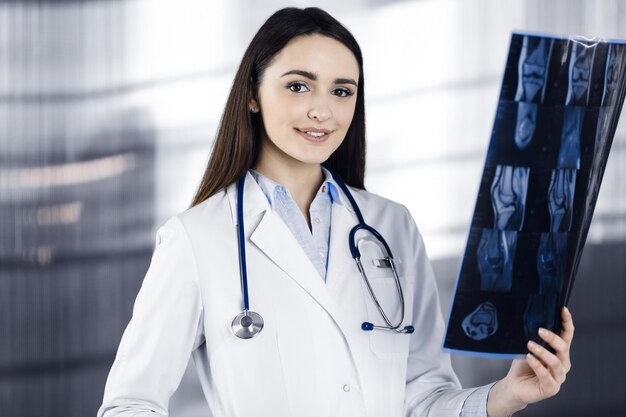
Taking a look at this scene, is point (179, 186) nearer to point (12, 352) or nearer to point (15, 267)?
point (15, 267)

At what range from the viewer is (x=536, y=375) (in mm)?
1021

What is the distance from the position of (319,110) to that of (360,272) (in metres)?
0.26

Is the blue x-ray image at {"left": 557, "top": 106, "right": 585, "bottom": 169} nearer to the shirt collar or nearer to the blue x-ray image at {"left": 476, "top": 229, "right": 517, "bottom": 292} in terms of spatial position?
the blue x-ray image at {"left": 476, "top": 229, "right": 517, "bottom": 292}

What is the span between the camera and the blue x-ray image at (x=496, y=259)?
0.89m

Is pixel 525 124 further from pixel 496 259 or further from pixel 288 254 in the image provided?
pixel 288 254

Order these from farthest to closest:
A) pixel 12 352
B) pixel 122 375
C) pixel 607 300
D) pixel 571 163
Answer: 1. pixel 607 300
2. pixel 12 352
3. pixel 122 375
4. pixel 571 163

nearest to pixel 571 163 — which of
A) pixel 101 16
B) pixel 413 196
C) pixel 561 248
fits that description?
pixel 561 248

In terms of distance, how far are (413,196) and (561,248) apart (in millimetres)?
1425

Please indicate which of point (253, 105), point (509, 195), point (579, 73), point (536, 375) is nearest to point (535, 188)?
point (509, 195)

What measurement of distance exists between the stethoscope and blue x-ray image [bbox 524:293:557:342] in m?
0.24

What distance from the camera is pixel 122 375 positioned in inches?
43.7

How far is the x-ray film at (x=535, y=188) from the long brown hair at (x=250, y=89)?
16.9 inches

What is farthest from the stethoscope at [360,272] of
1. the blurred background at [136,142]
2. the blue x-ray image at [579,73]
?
the blurred background at [136,142]

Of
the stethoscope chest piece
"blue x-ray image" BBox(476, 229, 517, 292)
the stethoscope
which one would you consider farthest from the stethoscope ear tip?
"blue x-ray image" BBox(476, 229, 517, 292)
